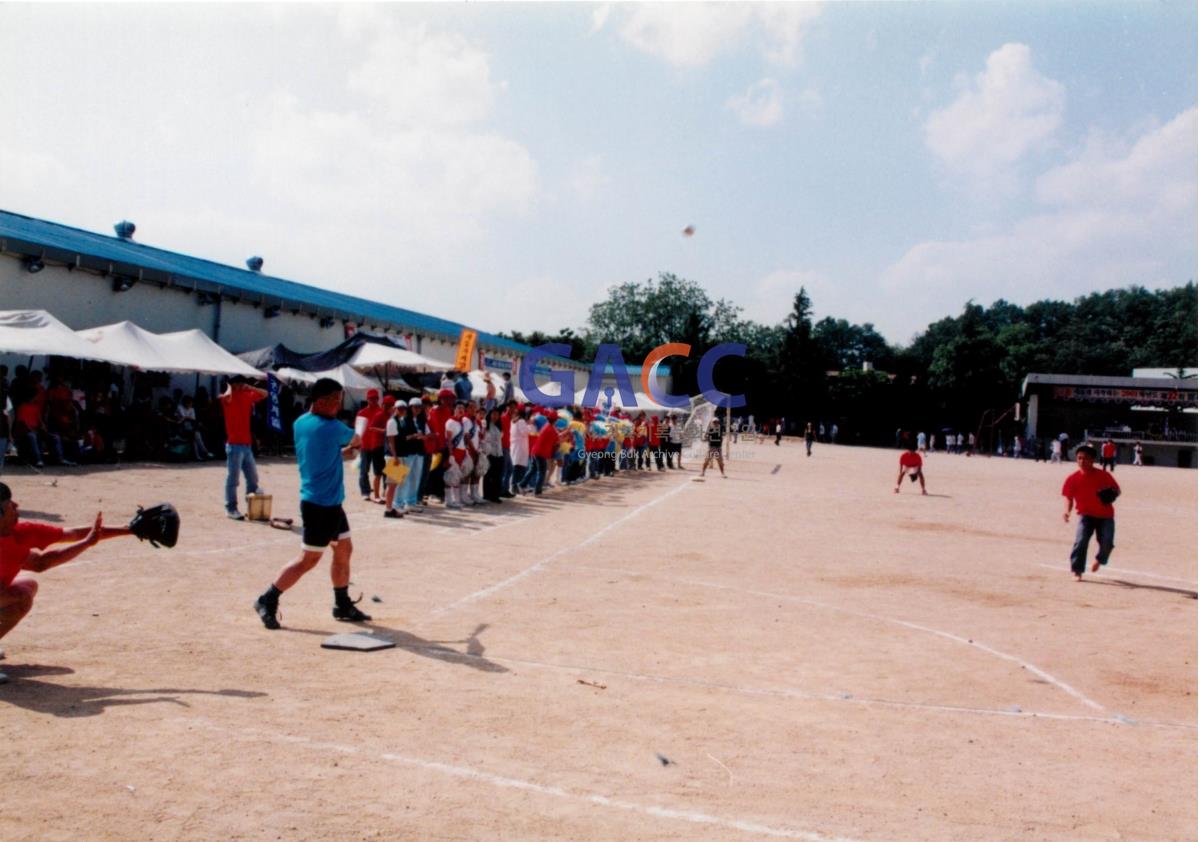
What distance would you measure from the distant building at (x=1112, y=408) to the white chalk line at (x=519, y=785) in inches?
2480

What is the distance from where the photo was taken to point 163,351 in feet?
70.4

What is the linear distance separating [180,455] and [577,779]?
18914mm

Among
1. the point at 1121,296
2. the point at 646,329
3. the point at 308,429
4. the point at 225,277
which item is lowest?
the point at 308,429

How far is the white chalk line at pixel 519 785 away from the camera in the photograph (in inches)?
159

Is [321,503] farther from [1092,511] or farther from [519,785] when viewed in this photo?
[1092,511]

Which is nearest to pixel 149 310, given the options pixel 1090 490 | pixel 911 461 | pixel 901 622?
pixel 911 461

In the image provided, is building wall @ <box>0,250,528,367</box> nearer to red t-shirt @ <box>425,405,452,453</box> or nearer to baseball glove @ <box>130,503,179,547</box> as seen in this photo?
red t-shirt @ <box>425,405,452,453</box>

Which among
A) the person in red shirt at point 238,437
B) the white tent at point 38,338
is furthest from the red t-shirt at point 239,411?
the white tent at point 38,338

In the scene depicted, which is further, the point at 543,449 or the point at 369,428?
the point at 543,449

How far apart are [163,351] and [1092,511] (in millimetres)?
19236

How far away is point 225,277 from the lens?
105 feet

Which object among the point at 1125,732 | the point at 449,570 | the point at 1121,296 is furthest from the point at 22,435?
the point at 1121,296

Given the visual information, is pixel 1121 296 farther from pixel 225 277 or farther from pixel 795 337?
pixel 225 277

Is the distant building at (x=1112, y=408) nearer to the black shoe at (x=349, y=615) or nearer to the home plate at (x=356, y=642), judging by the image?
the black shoe at (x=349, y=615)
